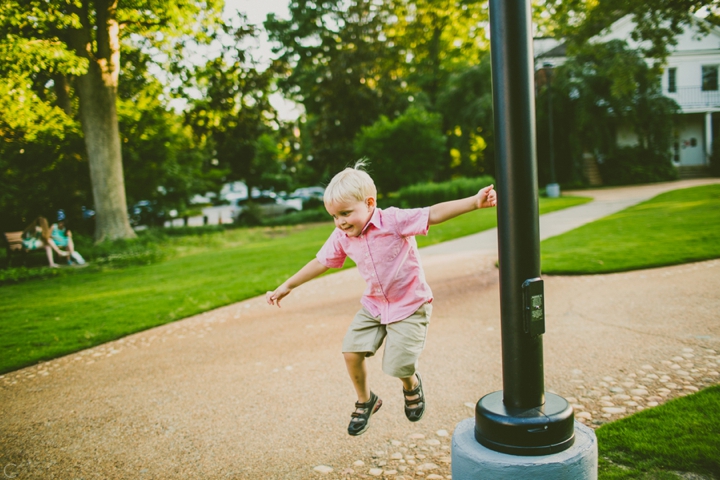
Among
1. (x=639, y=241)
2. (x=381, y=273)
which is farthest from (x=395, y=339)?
(x=639, y=241)

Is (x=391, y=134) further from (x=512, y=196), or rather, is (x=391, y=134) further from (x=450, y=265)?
(x=512, y=196)

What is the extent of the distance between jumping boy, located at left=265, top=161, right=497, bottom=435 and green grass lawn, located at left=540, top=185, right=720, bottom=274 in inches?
213

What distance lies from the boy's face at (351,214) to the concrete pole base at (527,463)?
1.26 meters

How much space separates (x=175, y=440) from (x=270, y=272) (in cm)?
633

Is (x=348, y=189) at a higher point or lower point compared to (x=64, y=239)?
higher

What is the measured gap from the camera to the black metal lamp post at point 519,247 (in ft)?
7.30

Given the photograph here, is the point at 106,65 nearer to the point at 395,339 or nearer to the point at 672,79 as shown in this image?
the point at 395,339

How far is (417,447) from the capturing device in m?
3.33

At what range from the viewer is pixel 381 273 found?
308cm

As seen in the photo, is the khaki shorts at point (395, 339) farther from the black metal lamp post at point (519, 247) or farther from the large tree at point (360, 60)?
the large tree at point (360, 60)

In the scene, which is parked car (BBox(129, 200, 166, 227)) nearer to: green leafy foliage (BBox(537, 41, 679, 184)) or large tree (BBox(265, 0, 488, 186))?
large tree (BBox(265, 0, 488, 186))

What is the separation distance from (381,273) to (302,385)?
180cm

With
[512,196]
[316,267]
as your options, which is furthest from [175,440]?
[512,196]

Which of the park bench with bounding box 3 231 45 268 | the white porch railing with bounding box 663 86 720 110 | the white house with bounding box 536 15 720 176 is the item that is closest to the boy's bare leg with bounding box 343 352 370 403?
the park bench with bounding box 3 231 45 268
